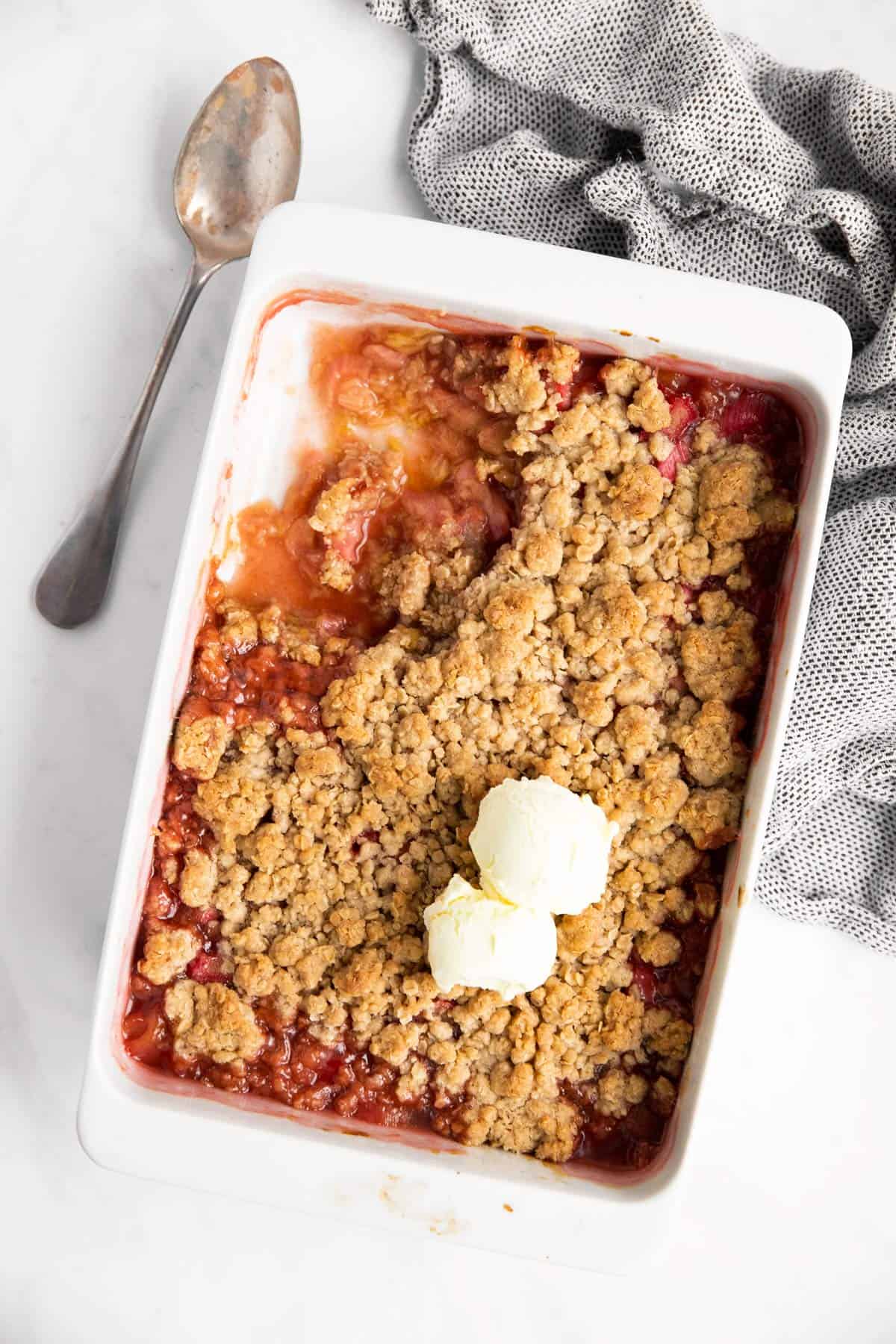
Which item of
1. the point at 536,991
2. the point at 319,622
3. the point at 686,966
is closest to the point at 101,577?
the point at 319,622

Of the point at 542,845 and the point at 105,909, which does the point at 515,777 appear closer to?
the point at 542,845

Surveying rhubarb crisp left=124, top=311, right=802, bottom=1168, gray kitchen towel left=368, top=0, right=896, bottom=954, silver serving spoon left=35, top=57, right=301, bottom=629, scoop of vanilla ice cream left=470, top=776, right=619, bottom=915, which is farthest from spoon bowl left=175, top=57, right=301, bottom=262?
scoop of vanilla ice cream left=470, top=776, right=619, bottom=915

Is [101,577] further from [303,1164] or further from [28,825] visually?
[303,1164]

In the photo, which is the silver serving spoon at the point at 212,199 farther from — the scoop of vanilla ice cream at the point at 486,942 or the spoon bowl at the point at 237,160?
the scoop of vanilla ice cream at the point at 486,942

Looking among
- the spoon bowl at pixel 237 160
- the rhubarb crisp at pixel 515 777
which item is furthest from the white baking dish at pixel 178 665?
the spoon bowl at pixel 237 160

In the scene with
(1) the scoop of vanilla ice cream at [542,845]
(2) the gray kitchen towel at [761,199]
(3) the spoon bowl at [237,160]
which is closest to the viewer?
(1) the scoop of vanilla ice cream at [542,845]

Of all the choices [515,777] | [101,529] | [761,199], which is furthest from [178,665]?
[761,199]
